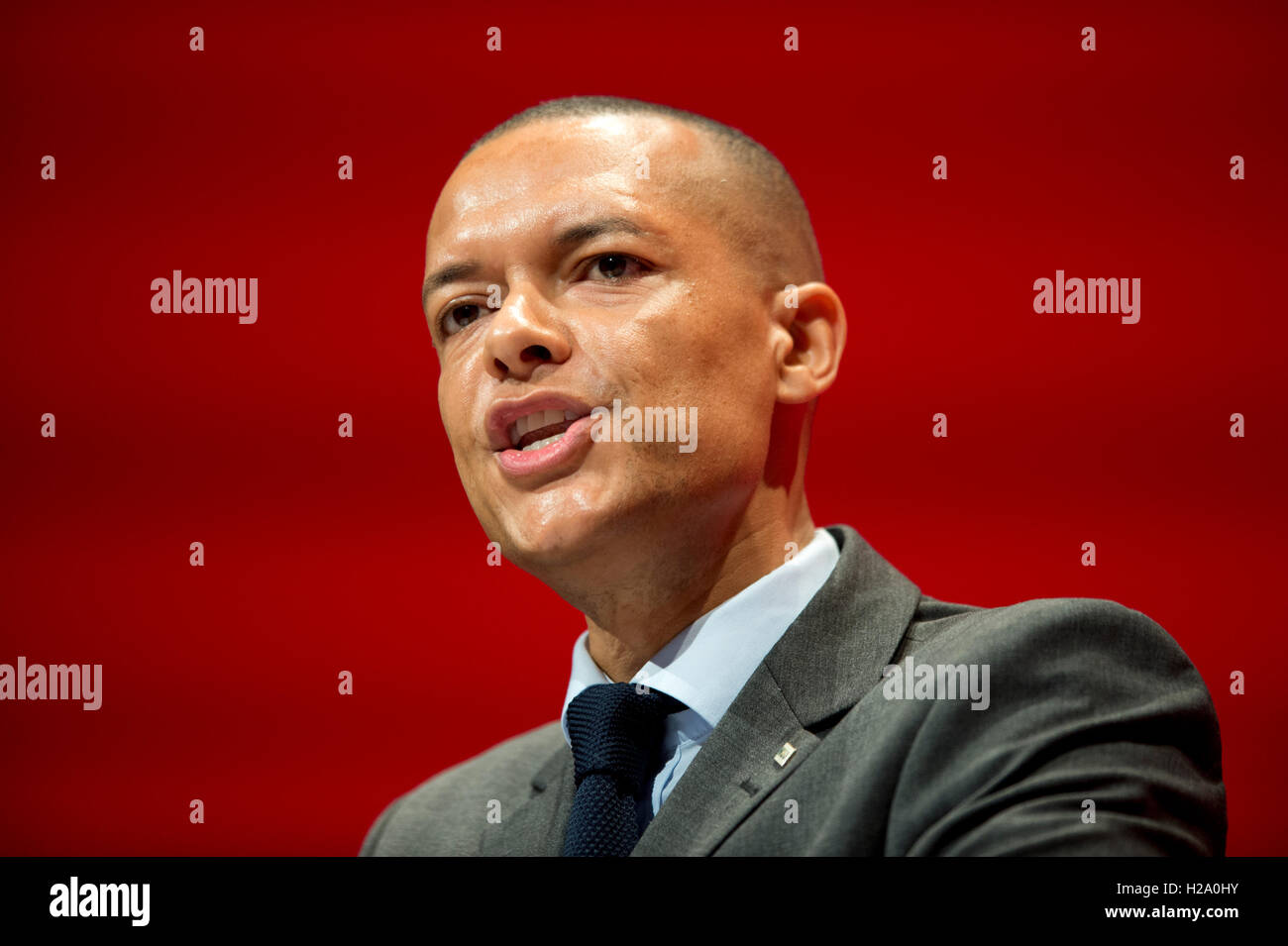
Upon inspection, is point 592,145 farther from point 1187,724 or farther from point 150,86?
point 150,86

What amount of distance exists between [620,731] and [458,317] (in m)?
0.81

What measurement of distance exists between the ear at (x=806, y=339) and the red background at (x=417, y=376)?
2.39 feet

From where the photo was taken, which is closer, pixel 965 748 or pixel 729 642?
pixel 965 748

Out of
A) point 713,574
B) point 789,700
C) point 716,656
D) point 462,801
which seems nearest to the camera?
point 789,700

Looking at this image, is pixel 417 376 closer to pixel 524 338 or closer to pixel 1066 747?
pixel 524 338

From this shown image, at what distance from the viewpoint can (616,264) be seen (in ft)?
6.92

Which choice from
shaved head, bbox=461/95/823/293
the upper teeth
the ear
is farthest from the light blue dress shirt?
shaved head, bbox=461/95/823/293

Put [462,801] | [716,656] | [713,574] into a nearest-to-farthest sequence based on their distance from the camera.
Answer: [716,656]
[713,574]
[462,801]

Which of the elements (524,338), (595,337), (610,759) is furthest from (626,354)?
(610,759)

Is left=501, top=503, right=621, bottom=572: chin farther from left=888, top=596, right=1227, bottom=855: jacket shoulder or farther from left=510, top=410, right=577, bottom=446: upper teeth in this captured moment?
left=888, top=596, right=1227, bottom=855: jacket shoulder

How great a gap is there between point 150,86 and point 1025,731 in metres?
2.72

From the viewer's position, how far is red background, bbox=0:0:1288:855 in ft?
9.46

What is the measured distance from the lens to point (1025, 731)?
5.33ft

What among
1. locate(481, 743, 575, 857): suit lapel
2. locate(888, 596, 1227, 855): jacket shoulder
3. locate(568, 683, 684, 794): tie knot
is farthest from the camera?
locate(481, 743, 575, 857): suit lapel
